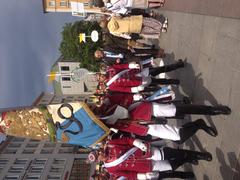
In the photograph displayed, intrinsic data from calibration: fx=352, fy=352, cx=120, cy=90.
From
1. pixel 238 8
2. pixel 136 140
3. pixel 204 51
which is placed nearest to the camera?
pixel 238 8

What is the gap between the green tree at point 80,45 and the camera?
4006 cm

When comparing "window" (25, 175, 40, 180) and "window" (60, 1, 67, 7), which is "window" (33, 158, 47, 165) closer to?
"window" (25, 175, 40, 180)

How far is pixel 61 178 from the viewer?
38.4 m

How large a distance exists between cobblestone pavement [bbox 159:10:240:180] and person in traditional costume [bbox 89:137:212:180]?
0.63 meters

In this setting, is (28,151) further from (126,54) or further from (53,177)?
(126,54)

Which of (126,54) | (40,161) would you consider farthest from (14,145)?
(126,54)

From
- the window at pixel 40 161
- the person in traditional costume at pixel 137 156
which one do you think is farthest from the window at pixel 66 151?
the person in traditional costume at pixel 137 156

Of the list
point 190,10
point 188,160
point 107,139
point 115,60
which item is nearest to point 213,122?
point 188,160

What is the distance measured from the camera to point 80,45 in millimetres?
40781

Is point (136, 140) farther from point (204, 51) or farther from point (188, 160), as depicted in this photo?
point (204, 51)

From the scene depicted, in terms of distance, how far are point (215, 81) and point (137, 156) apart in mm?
2671

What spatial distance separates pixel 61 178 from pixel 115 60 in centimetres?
2782

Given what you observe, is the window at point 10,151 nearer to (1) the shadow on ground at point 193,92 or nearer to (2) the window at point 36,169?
(2) the window at point 36,169

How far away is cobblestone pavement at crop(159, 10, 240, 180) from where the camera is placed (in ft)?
24.5
